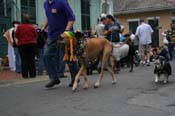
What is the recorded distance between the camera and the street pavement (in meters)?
6.52

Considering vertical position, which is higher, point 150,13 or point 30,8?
point 150,13

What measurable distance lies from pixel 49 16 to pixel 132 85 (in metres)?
2.33

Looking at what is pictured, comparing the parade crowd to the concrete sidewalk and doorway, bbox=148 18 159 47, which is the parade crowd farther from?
doorway, bbox=148 18 159 47

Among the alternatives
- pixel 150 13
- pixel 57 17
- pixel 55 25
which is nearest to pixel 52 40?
pixel 55 25

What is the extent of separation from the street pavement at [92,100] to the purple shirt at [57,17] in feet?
3.84

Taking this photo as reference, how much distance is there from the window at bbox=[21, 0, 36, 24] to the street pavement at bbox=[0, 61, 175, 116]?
8.04 m

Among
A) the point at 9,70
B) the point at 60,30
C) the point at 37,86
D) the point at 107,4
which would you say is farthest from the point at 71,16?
the point at 107,4

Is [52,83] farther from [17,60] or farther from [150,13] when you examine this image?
[150,13]

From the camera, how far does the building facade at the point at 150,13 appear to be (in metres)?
34.8

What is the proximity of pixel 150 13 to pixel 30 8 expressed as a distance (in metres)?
19.8

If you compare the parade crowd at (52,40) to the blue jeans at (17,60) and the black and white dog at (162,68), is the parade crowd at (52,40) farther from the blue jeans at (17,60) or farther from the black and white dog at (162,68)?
the black and white dog at (162,68)

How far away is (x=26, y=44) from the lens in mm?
12211

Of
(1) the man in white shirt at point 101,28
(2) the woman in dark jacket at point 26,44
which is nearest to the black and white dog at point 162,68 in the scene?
(1) the man in white shirt at point 101,28

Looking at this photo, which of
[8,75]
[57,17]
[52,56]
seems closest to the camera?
[57,17]
